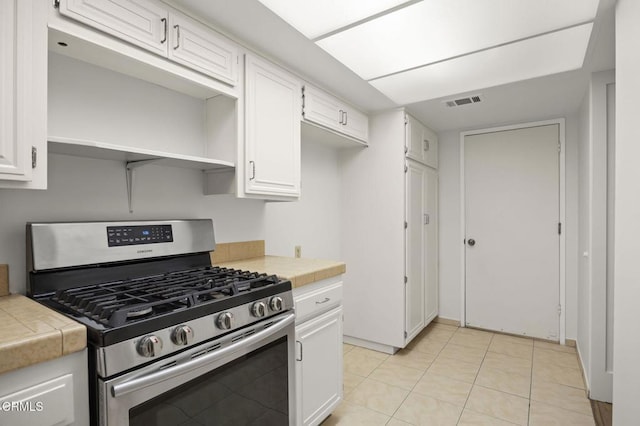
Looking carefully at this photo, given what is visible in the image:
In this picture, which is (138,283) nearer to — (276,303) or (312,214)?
(276,303)

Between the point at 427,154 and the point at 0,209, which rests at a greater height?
the point at 427,154

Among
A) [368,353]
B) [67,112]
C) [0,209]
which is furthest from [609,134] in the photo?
[0,209]

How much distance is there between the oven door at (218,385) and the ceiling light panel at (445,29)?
4.84ft

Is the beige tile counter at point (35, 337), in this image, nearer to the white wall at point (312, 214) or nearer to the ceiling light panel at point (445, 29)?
the white wall at point (312, 214)

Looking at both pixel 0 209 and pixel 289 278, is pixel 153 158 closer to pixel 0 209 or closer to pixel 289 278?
pixel 0 209

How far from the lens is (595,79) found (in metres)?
2.22

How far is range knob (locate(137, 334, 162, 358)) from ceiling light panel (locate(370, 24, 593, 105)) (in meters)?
2.07

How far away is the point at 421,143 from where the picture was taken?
11.0ft

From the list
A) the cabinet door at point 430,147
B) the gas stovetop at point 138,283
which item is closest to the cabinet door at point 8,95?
the gas stovetop at point 138,283

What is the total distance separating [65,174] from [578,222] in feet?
12.5

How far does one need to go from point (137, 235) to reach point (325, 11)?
1346mm

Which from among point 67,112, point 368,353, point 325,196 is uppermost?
point 67,112

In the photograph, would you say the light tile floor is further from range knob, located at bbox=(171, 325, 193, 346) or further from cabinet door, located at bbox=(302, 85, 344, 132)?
cabinet door, located at bbox=(302, 85, 344, 132)

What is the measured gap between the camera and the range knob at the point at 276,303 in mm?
1465
